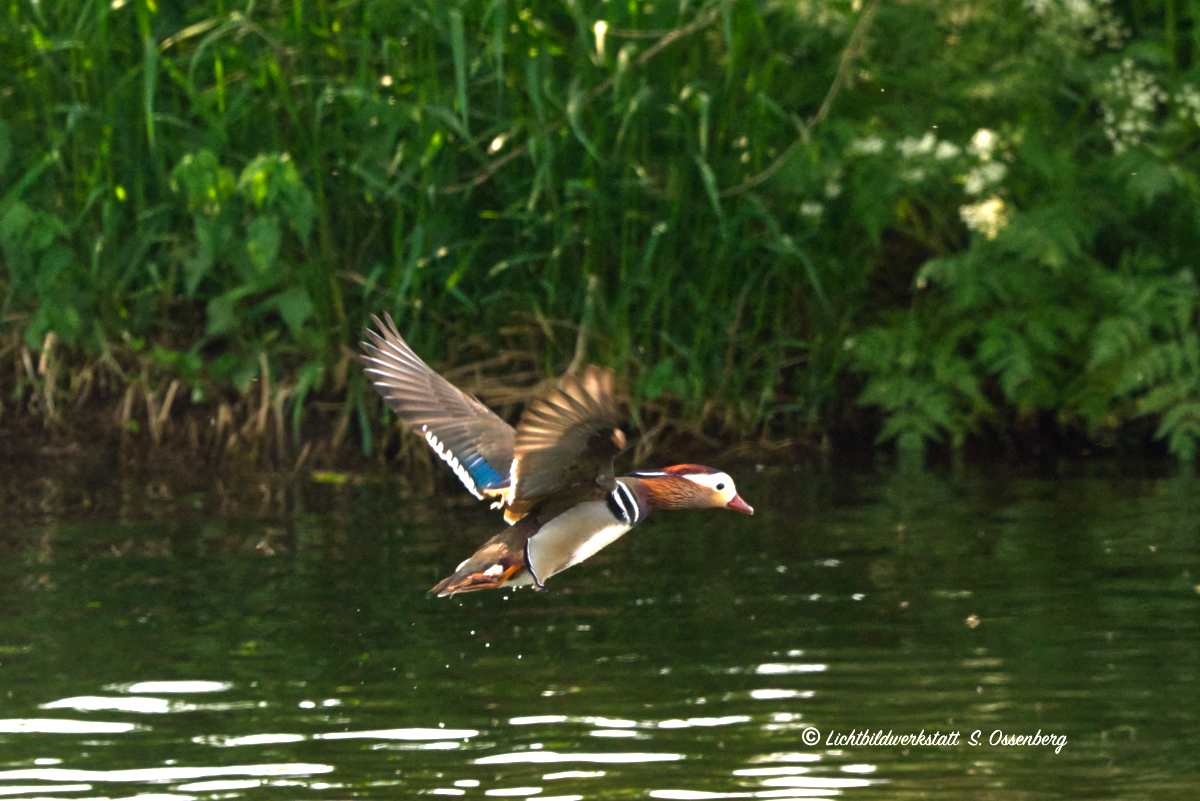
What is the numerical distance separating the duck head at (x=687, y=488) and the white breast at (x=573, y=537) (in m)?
0.13

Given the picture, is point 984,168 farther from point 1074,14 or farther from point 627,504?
point 627,504

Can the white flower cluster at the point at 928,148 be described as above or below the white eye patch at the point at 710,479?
above

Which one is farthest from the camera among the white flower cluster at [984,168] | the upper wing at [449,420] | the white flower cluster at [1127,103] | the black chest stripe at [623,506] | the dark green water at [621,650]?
the white flower cluster at [1127,103]

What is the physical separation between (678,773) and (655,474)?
788 mm

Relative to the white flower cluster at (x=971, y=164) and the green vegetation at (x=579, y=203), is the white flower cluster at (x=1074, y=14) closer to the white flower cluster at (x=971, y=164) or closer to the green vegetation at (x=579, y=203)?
the green vegetation at (x=579, y=203)

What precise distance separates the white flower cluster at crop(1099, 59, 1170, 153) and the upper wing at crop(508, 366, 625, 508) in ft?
14.7

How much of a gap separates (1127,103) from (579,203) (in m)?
2.52

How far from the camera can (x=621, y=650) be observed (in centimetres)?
545

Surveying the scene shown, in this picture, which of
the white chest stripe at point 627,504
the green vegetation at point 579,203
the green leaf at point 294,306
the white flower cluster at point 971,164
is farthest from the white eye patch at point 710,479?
the white flower cluster at point 971,164

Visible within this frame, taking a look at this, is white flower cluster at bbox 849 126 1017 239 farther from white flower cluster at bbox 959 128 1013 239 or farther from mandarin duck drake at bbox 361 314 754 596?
mandarin duck drake at bbox 361 314 754 596

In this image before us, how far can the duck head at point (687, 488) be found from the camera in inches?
182

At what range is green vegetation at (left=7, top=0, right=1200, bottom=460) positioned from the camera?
7.73 metres

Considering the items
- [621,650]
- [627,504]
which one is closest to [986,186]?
[621,650]

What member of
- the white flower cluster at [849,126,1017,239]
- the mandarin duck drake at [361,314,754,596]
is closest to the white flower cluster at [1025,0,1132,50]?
the white flower cluster at [849,126,1017,239]
